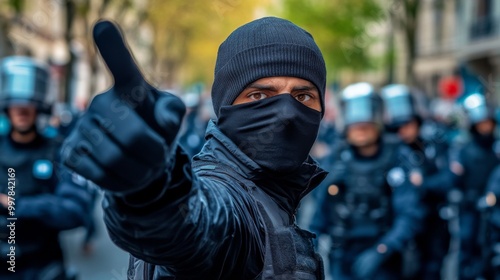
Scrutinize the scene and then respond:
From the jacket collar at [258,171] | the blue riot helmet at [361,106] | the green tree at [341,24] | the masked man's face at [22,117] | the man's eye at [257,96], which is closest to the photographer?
the jacket collar at [258,171]

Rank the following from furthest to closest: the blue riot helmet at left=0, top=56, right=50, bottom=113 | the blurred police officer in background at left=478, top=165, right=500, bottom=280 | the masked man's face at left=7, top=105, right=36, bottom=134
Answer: the blurred police officer in background at left=478, top=165, right=500, bottom=280, the blue riot helmet at left=0, top=56, right=50, bottom=113, the masked man's face at left=7, top=105, right=36, bottom=134

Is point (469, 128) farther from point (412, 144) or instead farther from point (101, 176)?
point (101, 176)

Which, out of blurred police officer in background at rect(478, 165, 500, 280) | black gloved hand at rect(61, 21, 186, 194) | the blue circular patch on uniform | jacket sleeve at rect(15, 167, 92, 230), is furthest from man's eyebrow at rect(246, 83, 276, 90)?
blurred police officer in background at rect(478, 165, 500, 280)

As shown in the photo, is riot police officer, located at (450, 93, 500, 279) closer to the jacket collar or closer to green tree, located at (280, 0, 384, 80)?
the jacket collar

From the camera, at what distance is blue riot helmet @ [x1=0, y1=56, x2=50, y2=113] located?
17.1 feet

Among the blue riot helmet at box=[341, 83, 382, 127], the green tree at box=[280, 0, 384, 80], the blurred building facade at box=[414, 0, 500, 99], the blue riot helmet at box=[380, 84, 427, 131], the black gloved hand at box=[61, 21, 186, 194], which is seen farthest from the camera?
the blurred building facade at box=[414, 0, 500, 99]

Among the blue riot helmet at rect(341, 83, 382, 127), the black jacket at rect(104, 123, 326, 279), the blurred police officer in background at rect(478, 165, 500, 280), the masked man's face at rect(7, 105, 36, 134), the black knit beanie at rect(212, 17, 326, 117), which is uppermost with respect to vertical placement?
the black knit beanie at rect(212, 17, 326, 117)

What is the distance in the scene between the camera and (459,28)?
115 feet

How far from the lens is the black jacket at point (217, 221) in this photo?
135 centimetres

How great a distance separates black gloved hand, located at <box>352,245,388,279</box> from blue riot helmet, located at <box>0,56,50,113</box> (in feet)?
7.85

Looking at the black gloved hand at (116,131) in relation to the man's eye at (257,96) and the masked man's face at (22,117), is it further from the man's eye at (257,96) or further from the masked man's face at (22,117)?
the masked man's face at (22,117)

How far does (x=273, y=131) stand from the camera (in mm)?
1959

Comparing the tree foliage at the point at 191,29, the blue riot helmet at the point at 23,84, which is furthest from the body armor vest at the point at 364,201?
the blue riot helmet at the point at 23,84

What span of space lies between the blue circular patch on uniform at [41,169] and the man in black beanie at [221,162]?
288cm
